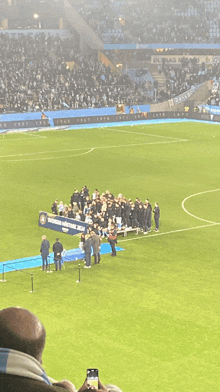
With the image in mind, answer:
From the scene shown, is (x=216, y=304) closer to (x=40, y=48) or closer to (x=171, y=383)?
(x=171, y=383)

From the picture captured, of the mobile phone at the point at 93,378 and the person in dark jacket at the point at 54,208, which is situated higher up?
the mobile phone at the point at 93,378

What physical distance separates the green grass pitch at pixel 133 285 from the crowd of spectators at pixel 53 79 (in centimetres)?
2933

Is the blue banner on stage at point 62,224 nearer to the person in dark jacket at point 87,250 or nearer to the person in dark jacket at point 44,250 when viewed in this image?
the person in dark jacket at point 87,250

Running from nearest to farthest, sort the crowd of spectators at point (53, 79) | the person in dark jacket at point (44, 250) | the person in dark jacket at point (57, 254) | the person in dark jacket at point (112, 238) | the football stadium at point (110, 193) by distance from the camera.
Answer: the football stadium at point (110, 193)
the person in dark jacket at point (44, 250)
the person in dark jacket at point (57, 254)
the person in dark jacket at point (112, 238)
the crowd of spectators at point (53, 79)

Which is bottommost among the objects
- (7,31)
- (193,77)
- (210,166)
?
(210,166)

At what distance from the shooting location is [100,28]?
313 ft

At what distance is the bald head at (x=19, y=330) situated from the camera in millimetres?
2240

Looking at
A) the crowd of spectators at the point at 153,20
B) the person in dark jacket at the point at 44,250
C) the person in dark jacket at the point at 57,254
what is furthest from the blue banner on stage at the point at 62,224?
the crowd of spectators at the point at 153,20

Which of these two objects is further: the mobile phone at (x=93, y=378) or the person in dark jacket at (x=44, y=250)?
the person in dark jacket at (x=44, y=250)

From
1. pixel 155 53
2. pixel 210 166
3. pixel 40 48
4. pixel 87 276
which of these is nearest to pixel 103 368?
pixel 87 276

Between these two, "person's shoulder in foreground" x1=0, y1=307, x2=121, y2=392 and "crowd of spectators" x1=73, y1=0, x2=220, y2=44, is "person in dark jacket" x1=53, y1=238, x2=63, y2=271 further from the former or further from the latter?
"crowd of spectators" x1=73, y1=0, x2=220, y2=44

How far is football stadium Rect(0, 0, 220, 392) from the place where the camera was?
50.4 feet

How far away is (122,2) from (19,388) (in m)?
106

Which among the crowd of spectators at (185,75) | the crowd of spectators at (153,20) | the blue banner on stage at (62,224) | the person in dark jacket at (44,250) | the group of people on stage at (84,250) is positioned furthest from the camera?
the crowd of spectators at (153,20)
